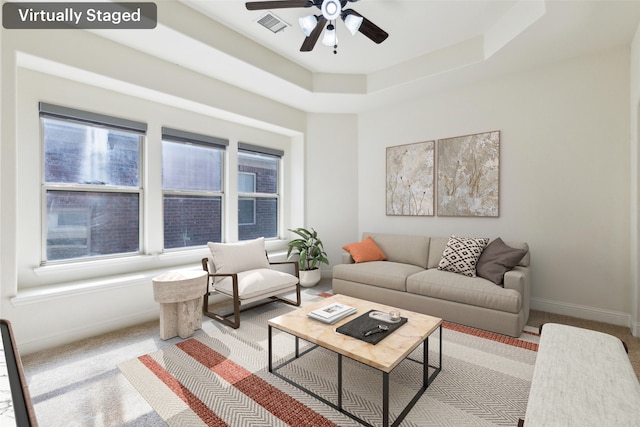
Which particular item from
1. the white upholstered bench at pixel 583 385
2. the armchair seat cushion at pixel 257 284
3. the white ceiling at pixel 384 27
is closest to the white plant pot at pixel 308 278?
the armchair seat cushion at pixel 257 284

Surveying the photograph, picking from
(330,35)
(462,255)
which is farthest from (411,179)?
(330,35)

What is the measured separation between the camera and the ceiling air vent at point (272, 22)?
2.81 m

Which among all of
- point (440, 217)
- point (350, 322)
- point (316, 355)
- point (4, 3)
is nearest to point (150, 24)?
point (4, 3)

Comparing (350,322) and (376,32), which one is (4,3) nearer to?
(376,32)

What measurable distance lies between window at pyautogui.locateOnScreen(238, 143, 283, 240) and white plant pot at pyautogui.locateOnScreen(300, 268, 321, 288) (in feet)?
3.41

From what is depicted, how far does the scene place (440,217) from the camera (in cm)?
409

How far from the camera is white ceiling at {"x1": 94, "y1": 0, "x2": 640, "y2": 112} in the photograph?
8.57ft

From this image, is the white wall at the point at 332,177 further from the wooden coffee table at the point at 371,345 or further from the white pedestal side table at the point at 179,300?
the wooden coffee table at the point at 371,345

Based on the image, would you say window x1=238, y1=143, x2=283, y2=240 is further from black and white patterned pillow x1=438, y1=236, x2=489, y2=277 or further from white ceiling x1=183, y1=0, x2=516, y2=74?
black and white patterned pillow x1=438, y1=236, x2=489, y2=277

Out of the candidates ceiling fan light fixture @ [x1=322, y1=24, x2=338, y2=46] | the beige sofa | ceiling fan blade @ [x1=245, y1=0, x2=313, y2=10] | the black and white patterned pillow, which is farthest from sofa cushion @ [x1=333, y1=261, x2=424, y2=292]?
ceiling fan blade @ [x1=245, y1=0, x2=313, y2=10]

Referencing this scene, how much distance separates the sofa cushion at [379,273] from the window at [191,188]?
6.32ft

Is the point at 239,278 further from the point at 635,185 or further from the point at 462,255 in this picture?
the point at 635,185

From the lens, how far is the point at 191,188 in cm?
390

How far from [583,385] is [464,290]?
1.68 m
